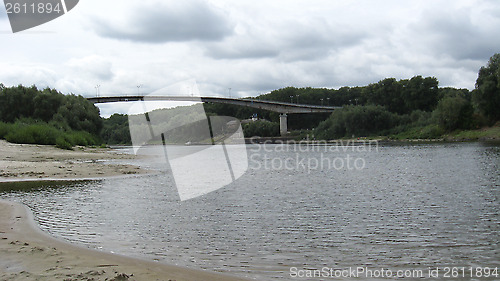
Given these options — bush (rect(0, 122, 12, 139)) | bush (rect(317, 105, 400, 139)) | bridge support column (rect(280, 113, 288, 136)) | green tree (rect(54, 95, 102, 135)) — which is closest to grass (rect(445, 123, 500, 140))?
bush (rect(317, 105, 400, 139))

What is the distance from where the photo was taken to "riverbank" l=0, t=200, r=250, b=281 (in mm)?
7788

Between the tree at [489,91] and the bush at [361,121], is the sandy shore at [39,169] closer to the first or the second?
the tree at [489,91]

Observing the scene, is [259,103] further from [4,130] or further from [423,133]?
[4,130]

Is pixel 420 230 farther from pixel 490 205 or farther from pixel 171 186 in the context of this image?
pixel 171 186

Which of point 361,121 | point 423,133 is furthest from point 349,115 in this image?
point 423,133

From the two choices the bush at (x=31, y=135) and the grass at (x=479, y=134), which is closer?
the bush at (x=31, y=135)

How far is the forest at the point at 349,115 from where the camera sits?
64625 millimetres

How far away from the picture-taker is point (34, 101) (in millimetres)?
73625

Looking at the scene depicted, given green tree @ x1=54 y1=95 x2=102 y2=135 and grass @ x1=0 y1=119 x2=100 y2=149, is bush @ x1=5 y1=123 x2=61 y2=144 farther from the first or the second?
green tree @ x1=54 y1=95 x2=102 y2=135

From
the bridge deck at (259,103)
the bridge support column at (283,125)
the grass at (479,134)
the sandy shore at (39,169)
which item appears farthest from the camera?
the bridge support column at (283,125)

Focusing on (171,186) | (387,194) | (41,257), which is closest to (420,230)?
(387,194)

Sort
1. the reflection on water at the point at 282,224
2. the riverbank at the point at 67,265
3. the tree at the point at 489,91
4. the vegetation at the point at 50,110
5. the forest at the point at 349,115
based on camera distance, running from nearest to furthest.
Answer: the riverbank at the point at 67,265
the reflection on water at the point at 282,224
the forest at the point at 349,115
the vegetation at the point at 50,110
the tree at the point at 489,91

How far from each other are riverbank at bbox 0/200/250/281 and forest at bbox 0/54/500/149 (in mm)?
41671

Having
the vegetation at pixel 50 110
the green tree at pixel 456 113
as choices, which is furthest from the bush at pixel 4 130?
the green tree at pixel 456 113
